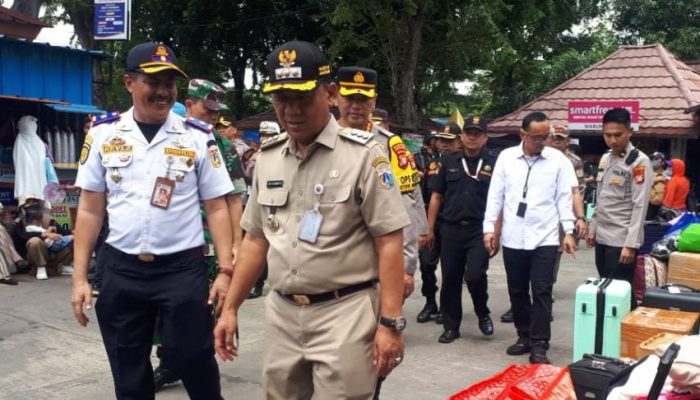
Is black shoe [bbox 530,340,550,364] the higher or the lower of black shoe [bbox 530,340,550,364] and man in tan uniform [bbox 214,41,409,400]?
the lower

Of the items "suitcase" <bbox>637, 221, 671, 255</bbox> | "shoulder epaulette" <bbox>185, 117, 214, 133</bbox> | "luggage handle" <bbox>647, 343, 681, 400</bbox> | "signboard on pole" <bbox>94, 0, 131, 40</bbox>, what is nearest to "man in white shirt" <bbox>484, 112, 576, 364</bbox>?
"suitcase" <bbox>637, 221, 671, 255</bbox>

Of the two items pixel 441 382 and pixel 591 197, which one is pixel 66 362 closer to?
pixel 441 382

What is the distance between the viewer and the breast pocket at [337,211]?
9.53ft

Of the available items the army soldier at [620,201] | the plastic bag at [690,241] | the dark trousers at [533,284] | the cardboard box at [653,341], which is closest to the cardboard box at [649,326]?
the cardboard box at [653,341]

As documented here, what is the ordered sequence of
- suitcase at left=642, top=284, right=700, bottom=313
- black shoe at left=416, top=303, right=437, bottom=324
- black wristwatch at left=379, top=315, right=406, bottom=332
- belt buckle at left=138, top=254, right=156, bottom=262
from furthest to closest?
black shoe at left=416, top=303, right=437, bottom=324 < suitcase at left=642, top=284, right=700, bottom=313 < belt buckle at left=138, top=254, right=156, bottom=262 < black wristwatch at left=379, top=315, right=406, bottom=332

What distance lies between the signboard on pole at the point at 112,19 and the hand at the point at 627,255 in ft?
30.6

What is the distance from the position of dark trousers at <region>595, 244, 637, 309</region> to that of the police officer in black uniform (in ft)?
3.10

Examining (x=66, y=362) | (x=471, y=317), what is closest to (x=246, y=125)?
(x=471, y=317)

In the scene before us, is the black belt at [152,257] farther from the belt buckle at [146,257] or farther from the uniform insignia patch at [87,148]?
the uniform insignia patch at [87,148]

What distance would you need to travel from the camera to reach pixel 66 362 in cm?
581

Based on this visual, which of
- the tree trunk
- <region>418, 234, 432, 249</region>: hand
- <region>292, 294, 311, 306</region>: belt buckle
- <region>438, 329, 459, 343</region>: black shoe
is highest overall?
the tree trunk

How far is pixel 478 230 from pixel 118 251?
11.8 feet

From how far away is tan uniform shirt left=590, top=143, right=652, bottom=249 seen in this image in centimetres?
600

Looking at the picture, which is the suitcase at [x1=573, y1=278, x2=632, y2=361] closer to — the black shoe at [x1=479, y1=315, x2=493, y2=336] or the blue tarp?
the black shoe at [x1=479, y1=315, x2=493, y2=336]
